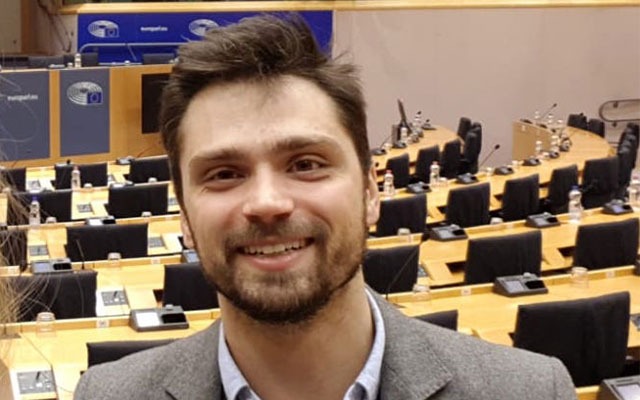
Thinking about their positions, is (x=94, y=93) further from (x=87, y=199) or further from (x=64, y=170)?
(x=87, y=199)

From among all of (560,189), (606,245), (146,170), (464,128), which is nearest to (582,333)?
(606,245)

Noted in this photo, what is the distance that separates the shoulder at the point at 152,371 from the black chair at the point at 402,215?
320 inches

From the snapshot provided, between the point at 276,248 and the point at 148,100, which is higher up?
the point at 276,248

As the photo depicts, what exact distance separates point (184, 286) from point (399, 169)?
6.24m

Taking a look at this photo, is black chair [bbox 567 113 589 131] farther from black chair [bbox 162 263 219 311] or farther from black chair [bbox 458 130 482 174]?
black chair [bbox 162 263 219 311]

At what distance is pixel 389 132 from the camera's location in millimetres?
20172

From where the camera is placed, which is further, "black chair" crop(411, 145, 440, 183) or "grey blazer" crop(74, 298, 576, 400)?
"black chair" crop(411, 145, 440, 183)

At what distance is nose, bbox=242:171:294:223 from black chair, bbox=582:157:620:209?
11.5 meters

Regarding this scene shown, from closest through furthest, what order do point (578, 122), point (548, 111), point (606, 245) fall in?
point (606, 245)
point (578, 122)
point (548, 111)

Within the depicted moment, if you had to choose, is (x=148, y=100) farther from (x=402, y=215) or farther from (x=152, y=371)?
(x=152, y=371)

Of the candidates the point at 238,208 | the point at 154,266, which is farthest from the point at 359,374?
the point at 154,266

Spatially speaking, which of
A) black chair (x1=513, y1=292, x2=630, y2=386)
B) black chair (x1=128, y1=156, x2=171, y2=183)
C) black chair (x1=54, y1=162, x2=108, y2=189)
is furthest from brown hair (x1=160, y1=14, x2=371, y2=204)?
black chair (x1=128, y1=156, x2=171, y2=183)

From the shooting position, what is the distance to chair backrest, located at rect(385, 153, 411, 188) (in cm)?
1312

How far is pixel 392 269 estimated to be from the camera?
7.77 m
